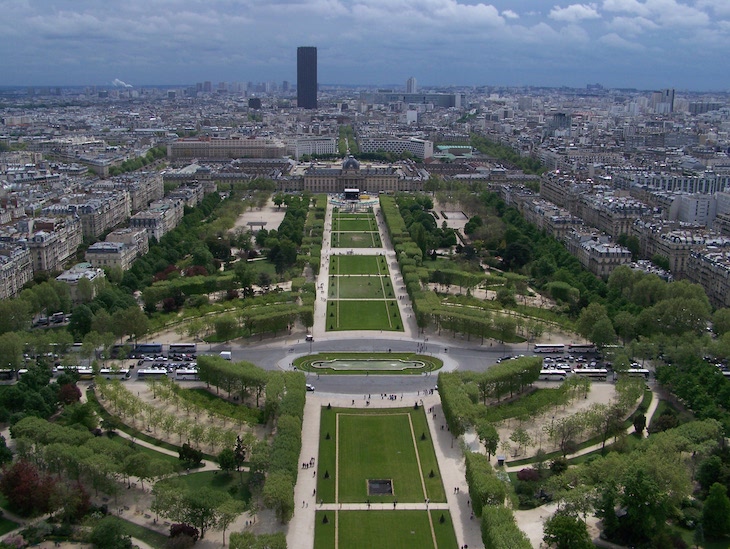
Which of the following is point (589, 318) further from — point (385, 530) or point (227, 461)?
point (227, 461)

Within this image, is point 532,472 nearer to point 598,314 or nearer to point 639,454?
point 639,454

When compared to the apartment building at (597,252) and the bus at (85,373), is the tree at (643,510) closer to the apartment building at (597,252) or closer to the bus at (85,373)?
the bus at (85,373)

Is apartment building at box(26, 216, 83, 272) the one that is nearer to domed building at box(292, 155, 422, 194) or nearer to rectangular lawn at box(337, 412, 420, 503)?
rectangular lawn at box(337, 412, 420, 503)

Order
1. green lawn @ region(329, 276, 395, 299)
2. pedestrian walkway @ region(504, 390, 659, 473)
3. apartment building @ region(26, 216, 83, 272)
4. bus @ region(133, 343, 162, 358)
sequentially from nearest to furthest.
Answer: pedestrian walkway @ region(504, 390, 659, 473) < bus @ region(133, 343, 162, 358) < green lawn @ region(329, 276, 395, 299) < apartment building @ region(26, 216, 83, 272)

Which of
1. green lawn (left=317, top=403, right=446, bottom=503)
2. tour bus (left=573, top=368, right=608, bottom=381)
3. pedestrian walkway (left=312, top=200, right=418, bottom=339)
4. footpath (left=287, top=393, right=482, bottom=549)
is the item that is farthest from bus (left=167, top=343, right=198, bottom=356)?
tour bus (left=573, top=368, right=608, bottom=381)

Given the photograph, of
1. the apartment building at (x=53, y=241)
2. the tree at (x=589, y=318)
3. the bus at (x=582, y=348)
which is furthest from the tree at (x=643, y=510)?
the apartment building at (x=53, y=241)

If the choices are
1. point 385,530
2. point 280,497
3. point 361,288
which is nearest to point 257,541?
point 280,497
